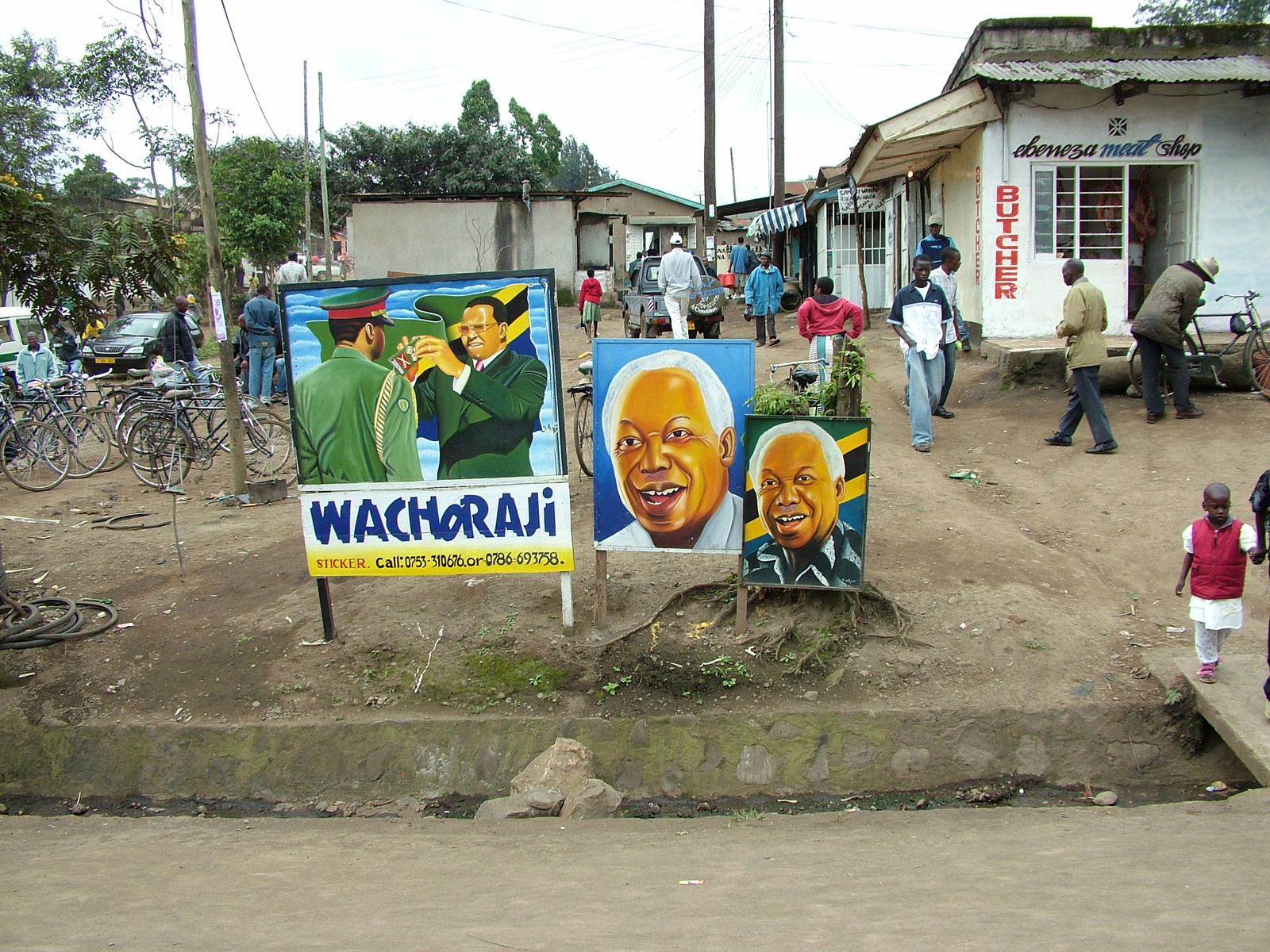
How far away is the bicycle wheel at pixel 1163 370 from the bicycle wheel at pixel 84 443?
11.3 m

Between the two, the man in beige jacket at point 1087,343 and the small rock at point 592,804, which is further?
the man in beige jacket at point 1087,343

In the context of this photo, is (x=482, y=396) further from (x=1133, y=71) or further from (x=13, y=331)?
(x=13, y=331)

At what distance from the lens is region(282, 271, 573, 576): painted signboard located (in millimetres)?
5145

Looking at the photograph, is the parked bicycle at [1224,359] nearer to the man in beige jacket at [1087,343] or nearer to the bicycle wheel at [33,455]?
the man in beige jacket at [1087,343]

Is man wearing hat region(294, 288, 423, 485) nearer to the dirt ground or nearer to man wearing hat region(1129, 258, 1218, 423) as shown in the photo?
the dirt ground

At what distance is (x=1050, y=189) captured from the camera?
1228 cm

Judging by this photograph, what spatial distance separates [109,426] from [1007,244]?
11191mm

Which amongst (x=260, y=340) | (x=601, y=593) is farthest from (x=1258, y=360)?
(x=260, y=340)

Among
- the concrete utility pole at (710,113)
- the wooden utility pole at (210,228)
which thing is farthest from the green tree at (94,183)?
the wooden utility pole at (210,228)

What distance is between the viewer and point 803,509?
17.2 ft

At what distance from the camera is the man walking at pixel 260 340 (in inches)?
503

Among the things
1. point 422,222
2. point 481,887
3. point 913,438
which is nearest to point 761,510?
point 481,887

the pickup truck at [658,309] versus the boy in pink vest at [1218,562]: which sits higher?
the pickup truck at [658,309]

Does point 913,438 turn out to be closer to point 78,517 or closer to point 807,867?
point 807,867
